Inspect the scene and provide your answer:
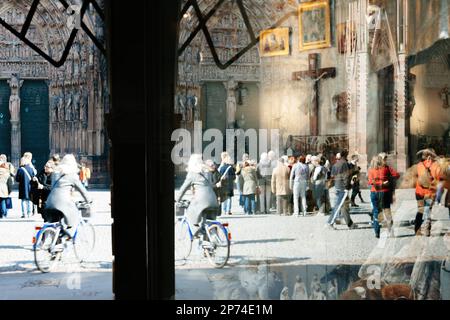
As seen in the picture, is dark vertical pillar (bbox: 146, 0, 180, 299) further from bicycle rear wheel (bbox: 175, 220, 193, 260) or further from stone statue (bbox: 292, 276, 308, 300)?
stone statue (bbox: 292, 276, 308, 300)

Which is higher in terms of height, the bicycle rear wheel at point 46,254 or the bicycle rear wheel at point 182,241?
the bicycle rear wheel at point 182,241

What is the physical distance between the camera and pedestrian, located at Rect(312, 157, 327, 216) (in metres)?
5.29

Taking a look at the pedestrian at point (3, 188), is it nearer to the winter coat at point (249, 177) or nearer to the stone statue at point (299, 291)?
the winter coat at point (249, 177)

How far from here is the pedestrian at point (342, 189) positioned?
207 inches

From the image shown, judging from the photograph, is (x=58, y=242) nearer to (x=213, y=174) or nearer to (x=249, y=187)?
(x=213, y=174)

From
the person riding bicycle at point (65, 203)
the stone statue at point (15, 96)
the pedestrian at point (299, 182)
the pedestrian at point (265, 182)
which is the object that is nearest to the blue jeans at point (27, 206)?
the person riding bicycle at point (65, 203)

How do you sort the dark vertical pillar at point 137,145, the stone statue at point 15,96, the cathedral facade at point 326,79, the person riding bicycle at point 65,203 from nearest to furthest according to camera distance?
1. the dark vertical pillar at point 137,145
2. the cathedral facade at point 326,79
3. the person riding bicycle at point 65,203
4. the stone statue at point 15,96

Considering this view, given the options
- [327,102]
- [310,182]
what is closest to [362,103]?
[327,102]

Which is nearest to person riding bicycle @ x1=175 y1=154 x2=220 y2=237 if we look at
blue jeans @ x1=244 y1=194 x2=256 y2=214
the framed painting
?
blue jeans @ x1=244 y1=194 x2=256 y2=214

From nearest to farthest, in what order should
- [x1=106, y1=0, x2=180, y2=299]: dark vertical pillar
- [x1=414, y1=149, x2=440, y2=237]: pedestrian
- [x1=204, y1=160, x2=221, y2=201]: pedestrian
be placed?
[x1=106, y1=0, x2=180, y2=299]: dark vertical pillar
[x1=204, y1=160, x2=221, y2=201]: pedestrian
[x1=414, y1=149, x2=440, y2=237]: pedestrian

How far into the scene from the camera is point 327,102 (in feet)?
17.5

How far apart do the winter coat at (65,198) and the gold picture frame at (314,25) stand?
7.40 feet

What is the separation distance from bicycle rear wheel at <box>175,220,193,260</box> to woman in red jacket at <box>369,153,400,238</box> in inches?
60.5

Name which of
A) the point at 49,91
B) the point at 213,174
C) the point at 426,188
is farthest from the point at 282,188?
the point at 49,91
